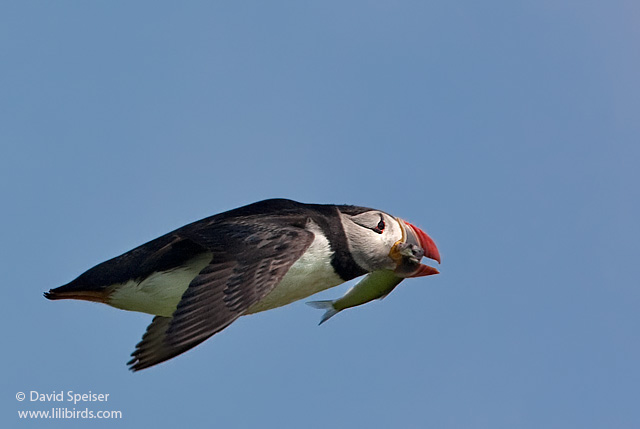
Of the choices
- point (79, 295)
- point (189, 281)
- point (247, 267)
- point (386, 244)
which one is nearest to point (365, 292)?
point (386, 244)

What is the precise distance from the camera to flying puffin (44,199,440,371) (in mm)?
7168

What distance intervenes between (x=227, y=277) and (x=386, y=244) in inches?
80.1

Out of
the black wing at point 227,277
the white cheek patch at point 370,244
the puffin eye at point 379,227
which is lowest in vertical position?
the black wing at point 227,277

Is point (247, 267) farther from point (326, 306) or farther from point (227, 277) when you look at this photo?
point (326, 306)

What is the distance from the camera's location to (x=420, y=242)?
9297mm

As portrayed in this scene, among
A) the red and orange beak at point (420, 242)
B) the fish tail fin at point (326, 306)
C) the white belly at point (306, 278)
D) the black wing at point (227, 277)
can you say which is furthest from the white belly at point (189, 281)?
the red and orange beak at point (420, 242)

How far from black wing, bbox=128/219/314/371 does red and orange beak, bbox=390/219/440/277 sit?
150 centimetres

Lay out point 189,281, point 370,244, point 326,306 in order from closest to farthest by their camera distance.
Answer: point 189,281, point 370,244, point 326,306

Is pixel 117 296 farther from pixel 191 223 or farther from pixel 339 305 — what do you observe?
pixel 339 305

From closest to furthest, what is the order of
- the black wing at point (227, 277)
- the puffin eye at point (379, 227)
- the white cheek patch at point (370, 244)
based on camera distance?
the black wing at point (227, 277)
the white cheek patch at point (370, 244)
the puffin eye at point (379, 227)

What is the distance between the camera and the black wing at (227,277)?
22.6 ft

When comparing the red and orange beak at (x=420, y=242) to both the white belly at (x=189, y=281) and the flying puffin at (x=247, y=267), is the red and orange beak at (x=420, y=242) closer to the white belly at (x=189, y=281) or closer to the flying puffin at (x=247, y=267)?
the flying puffin at (x=247, y=267)

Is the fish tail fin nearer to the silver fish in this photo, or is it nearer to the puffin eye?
the silver fish

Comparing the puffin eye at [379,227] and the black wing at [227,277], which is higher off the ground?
the puffin eye at [379,227]
